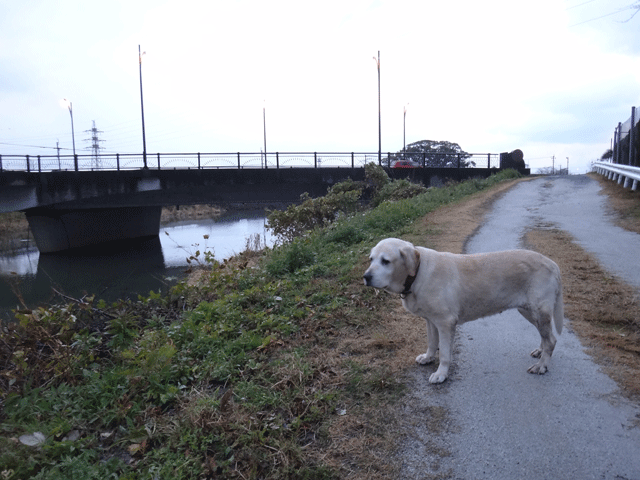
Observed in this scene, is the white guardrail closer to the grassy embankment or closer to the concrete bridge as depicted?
the concrete bridge

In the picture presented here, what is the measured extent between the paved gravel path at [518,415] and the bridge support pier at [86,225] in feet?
93.4

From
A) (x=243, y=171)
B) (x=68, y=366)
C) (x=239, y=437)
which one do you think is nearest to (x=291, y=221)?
(x=243, y=171)

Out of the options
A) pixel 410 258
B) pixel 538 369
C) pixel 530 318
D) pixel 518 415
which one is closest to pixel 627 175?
pixel 530 318

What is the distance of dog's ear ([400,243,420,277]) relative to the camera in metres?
3.92

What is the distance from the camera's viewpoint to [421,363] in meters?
4.35

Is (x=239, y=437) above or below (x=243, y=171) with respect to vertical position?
below

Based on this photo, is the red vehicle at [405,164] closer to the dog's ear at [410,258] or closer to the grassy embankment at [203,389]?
the grassy embankment at [203,389]

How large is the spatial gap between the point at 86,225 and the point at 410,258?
3164 centimetres

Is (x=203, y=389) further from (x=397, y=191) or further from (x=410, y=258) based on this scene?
(x=397, y=191)

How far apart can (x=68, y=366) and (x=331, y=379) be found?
2.59 metres

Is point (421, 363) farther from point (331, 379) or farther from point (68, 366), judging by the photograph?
point (68, 366)

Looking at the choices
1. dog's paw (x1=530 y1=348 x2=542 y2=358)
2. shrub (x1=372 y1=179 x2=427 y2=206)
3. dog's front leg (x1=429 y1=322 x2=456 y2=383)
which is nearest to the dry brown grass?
dog's paw (x1=530 y1=348 x2=542 y2=358)

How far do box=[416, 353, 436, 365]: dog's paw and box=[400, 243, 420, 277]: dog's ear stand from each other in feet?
2.89

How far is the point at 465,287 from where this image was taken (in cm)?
409
